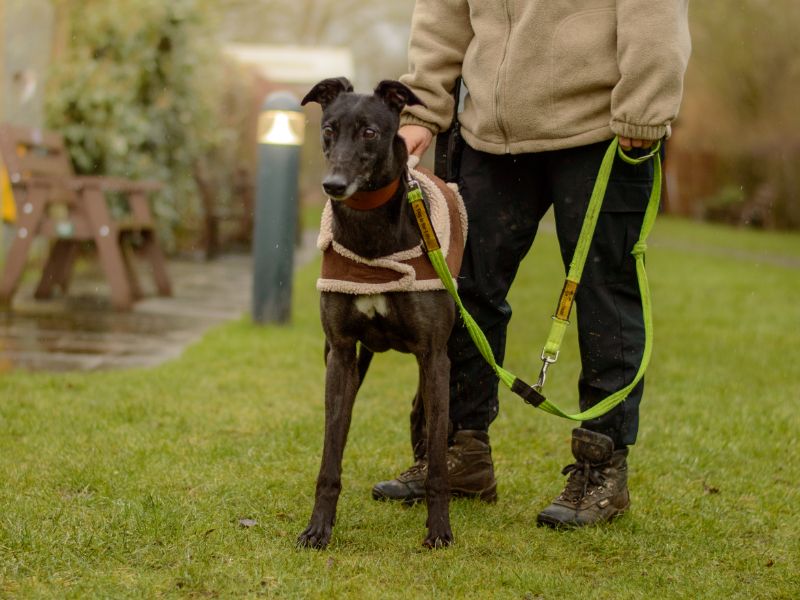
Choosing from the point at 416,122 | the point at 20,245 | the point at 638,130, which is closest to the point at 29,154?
the point at 20,245

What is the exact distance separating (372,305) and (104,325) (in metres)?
4.52

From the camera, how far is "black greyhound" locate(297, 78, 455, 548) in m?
3.23

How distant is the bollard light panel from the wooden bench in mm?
1374

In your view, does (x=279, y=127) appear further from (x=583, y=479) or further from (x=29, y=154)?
(x=583, y=479)

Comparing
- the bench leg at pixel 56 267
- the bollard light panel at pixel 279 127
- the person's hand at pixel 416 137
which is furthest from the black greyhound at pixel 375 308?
the bench leg at pixel 56 267

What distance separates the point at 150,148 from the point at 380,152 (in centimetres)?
856

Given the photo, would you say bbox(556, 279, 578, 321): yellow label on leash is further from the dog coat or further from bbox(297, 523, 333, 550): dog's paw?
bbox(297, 523, 333, 550): dog's paw

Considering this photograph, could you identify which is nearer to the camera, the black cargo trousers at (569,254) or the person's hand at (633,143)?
the person's hand at (633,143)

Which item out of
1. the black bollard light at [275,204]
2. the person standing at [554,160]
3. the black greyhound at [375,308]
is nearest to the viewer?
the black greyhound at [375,308]

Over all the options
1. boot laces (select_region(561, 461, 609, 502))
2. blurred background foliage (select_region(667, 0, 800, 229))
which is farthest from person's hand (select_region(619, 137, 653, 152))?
blurred background foliage (select_region(667, 0, 800, 229))

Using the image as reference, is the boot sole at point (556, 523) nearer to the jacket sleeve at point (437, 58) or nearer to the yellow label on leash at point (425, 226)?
the yellow label on leash at point (425, 226)

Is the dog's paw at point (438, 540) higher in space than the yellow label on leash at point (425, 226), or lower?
lower

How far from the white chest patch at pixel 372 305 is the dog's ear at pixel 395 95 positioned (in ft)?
2.01

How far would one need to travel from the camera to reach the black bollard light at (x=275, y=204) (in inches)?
293
